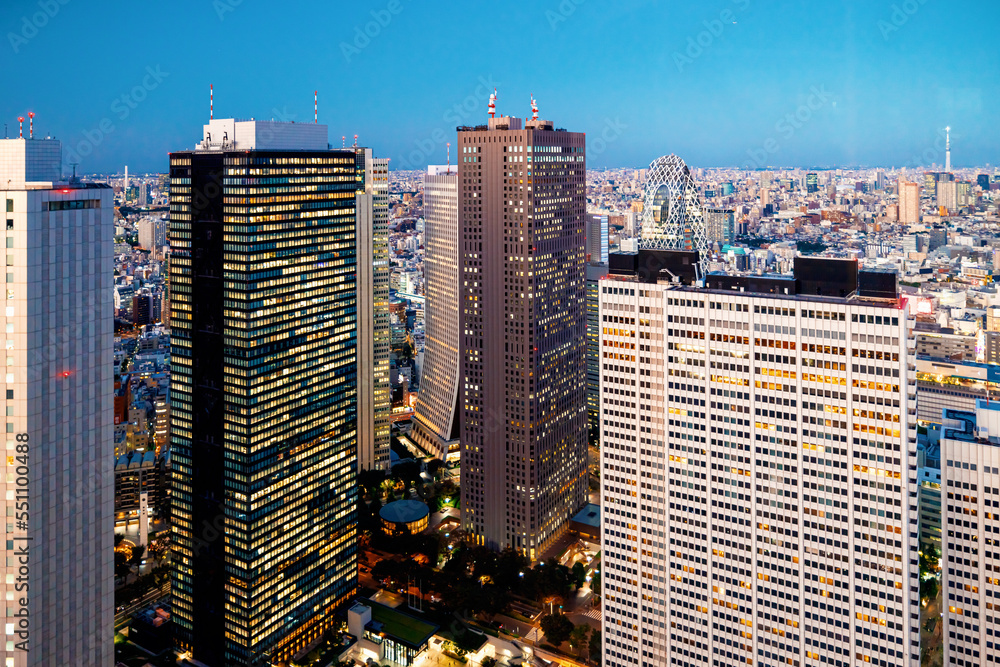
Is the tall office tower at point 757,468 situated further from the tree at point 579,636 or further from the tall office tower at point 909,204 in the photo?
the tall office tower at point 909,204

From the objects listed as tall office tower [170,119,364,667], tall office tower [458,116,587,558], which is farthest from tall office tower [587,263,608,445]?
tall office tower [170,119,364,667]

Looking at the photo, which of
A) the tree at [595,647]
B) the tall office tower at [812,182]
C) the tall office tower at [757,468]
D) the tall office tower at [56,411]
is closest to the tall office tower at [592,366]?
the tree at [595,647]

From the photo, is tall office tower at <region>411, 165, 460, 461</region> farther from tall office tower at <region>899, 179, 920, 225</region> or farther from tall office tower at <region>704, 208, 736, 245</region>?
tall office tower at <region>899, 179, 920, 225</region>

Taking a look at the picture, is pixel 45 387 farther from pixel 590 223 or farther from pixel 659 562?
pixel 590 223

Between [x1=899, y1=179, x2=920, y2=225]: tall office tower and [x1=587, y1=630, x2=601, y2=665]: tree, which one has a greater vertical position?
[x1=899, y1=179, x2=920, y2=225]: tall office tower

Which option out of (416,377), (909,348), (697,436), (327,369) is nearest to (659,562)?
(697,436)

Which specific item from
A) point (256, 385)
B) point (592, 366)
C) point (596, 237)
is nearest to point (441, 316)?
point (592, 366)
